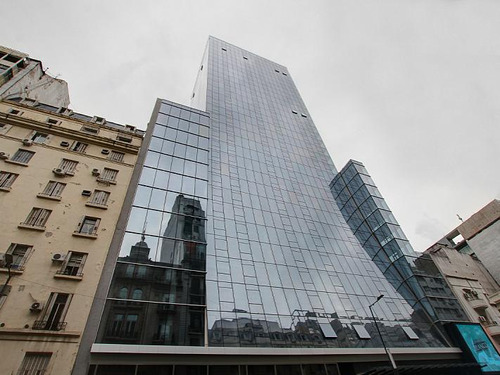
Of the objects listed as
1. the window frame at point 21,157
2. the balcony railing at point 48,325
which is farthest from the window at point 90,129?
the balcony railing at point 48,325

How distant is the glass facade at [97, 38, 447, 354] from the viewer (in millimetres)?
18984

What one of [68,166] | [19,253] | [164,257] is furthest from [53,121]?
[164,257]

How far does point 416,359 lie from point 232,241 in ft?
62.3

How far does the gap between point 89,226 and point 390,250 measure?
110ft

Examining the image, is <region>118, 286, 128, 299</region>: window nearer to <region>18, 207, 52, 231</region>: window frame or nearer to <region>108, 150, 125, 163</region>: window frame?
<region>18, 207, 52, 231</region>: window frame

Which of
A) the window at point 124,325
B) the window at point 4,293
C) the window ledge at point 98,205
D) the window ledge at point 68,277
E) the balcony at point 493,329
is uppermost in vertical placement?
the window ledge at point 98,205

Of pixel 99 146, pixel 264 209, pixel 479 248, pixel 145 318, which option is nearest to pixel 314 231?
pixel 264 209

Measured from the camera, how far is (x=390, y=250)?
35188mm

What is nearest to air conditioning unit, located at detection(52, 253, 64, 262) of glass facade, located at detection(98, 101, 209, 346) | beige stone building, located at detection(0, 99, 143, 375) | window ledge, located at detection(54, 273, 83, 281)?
beige stone building, located at detection(0, 99, 143, 375)

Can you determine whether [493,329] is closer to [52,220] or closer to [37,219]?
[52,220]

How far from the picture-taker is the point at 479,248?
53531mm

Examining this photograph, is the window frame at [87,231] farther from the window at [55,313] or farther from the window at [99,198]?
the window at [55,313]

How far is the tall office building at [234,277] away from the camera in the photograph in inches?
688

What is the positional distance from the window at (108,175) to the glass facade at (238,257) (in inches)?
111
